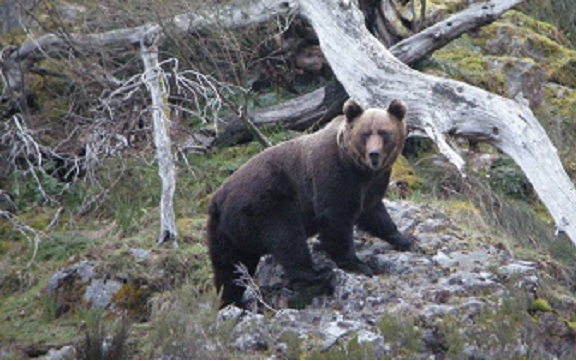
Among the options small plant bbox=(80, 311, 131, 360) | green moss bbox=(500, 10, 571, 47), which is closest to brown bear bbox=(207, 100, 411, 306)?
small plant bbox=(80, 311, 131, 360)

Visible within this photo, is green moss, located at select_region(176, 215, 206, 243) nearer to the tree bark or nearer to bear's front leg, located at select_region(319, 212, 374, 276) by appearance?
the tree bark

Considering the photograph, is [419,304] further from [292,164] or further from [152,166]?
[152,166]

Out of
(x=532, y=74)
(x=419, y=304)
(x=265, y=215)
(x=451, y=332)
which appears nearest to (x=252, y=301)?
(x=265, y=215)

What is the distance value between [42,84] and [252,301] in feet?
20.1

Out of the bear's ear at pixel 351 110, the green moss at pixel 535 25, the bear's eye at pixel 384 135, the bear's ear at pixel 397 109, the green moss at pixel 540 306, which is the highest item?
the bear's ear at pixel 351 110

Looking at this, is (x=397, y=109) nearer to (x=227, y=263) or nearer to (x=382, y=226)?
(x=382, y=226)

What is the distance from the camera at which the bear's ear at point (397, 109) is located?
7.75m

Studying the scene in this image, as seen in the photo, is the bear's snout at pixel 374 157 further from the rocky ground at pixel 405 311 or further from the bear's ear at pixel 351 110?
the rocky ground at pixel 405 311

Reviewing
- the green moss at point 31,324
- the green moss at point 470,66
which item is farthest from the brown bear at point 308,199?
the green moss at point 470,66

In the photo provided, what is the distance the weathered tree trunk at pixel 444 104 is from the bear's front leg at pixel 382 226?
745mm

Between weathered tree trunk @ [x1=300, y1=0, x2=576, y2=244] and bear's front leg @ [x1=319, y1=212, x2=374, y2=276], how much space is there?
1.20 metres

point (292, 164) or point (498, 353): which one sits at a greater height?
point (292, 164)

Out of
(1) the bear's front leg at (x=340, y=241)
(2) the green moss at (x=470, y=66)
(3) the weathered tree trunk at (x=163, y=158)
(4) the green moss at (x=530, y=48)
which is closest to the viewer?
(1) the bear's front leg at (x=340, y=241)

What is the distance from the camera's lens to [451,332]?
21.8ft
